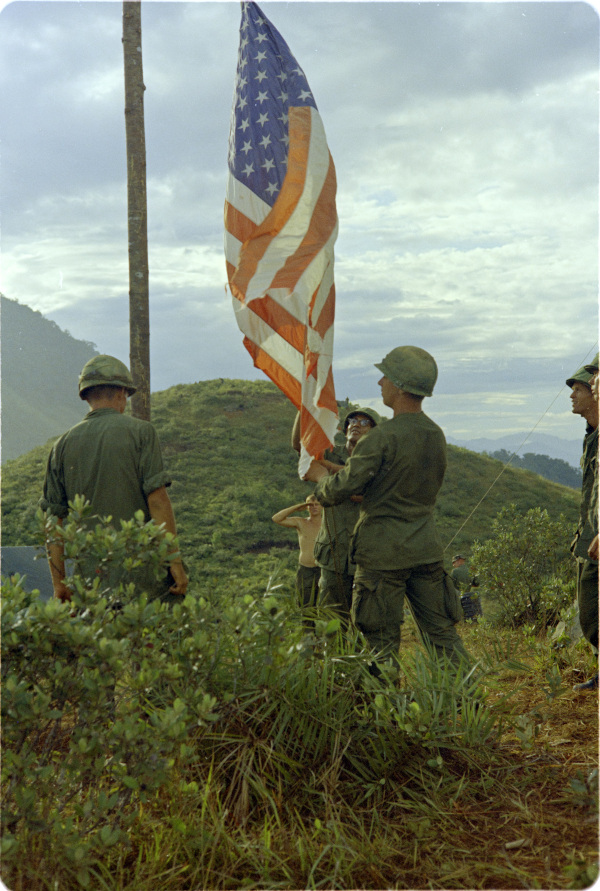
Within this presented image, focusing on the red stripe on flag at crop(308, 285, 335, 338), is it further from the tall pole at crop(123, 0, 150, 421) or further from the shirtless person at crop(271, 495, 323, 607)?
the tall pole at crop(123, 0, 150, 421)

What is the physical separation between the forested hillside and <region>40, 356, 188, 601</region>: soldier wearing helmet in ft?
46.1

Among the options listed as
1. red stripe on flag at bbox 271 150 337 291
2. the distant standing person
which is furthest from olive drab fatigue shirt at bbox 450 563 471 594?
red stripe on flag at bbox 271 150 337 291

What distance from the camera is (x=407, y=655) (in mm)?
3609

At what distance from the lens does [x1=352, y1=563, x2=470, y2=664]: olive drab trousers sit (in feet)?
12.7

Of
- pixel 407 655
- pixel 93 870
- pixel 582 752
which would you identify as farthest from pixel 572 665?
pixel 93 870

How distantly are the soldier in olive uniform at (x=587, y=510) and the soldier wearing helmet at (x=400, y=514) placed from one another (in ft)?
2.97

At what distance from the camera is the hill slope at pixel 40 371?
156750 millimetres

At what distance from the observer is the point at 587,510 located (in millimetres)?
4496

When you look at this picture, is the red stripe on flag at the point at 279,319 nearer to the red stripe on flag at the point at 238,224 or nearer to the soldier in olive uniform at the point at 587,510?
the red stripe on flag at the point at 238,224

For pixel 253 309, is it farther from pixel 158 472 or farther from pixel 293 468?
pixel 293 468

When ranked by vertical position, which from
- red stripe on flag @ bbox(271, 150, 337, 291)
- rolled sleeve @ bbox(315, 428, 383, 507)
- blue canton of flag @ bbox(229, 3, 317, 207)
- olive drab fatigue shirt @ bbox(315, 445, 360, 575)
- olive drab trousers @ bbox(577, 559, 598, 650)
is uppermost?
blue canton of flag @ bbox(229, 3, 317, 207)

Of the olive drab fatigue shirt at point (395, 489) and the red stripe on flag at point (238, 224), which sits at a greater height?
the red stripe on flag at point (238, 224)

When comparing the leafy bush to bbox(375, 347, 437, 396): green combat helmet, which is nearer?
the leafy bush

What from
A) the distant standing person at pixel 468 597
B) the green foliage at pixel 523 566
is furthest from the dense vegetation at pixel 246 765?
the distant standing person at pixel 468 597
